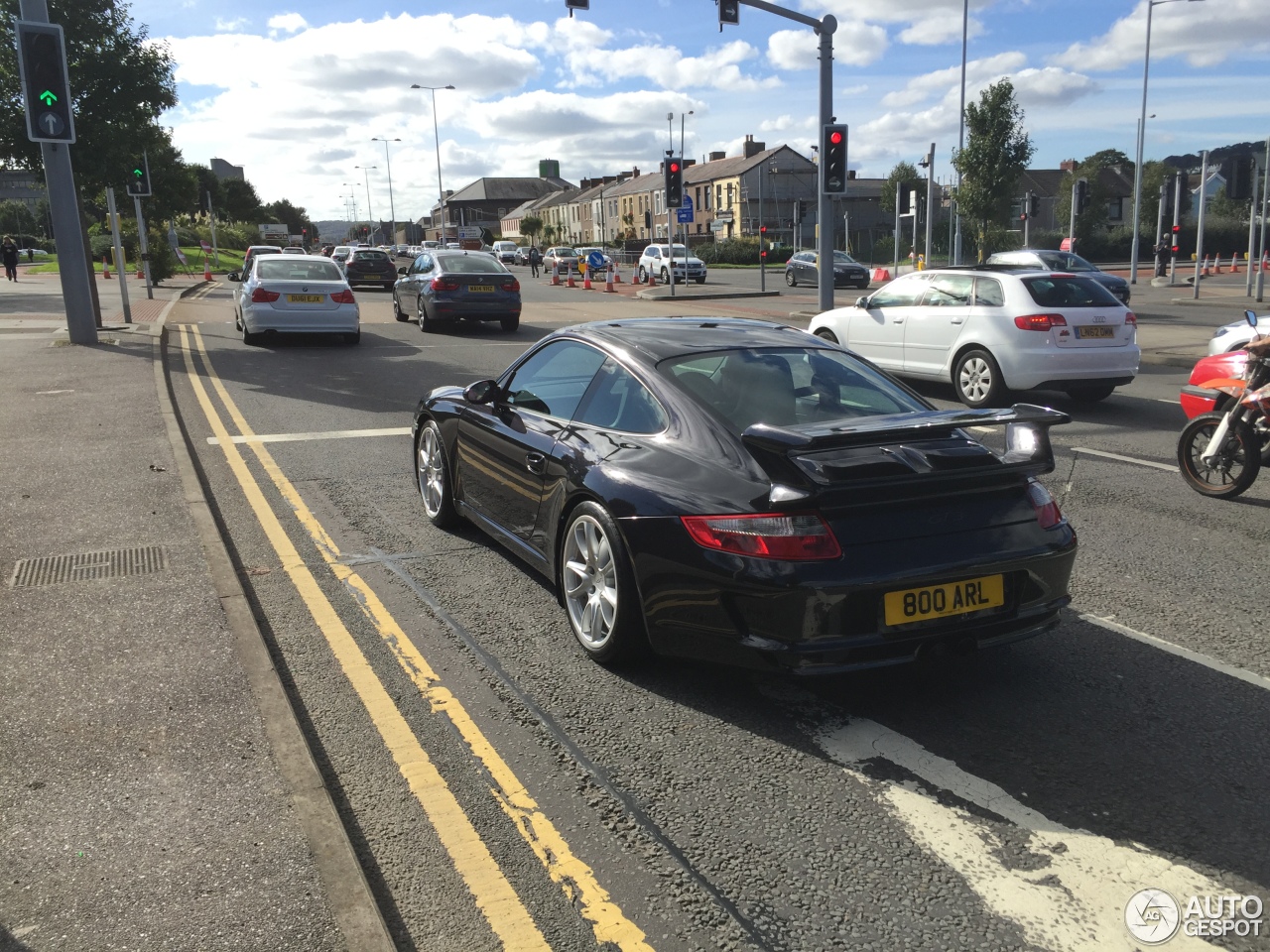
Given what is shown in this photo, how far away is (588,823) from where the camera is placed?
3211 mm

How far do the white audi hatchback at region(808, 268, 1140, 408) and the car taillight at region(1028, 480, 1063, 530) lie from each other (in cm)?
742

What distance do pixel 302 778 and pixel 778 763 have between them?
157cm

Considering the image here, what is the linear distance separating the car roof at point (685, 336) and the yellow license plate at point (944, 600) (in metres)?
1.60

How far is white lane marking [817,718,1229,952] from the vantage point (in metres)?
2.69

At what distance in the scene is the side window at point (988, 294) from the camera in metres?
11.4

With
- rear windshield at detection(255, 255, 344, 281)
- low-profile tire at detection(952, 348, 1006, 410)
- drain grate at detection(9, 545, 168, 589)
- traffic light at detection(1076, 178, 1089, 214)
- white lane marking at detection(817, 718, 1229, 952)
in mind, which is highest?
traffic light at detection(1076, 178, 1089, 214)

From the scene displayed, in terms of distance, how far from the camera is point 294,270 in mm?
18297

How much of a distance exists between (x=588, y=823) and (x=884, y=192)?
3248 inches

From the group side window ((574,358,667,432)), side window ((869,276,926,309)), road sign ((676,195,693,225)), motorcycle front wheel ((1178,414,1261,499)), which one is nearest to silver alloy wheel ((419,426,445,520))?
side window ((574,358,667,432))

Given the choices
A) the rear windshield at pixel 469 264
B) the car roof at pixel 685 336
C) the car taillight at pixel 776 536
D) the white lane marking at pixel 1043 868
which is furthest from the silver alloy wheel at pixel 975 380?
the rear windshield at pixel 469 264

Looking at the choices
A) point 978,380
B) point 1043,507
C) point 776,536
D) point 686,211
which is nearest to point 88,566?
point 776,536

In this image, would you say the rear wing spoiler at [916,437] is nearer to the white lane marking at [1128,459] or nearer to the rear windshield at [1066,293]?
the white lane marking at [1128,459]

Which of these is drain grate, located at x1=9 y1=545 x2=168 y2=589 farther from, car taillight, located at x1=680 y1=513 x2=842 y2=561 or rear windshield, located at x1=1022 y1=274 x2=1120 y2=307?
rear windshield, located at x1=1022 y1=274 x2=1120 y2=307

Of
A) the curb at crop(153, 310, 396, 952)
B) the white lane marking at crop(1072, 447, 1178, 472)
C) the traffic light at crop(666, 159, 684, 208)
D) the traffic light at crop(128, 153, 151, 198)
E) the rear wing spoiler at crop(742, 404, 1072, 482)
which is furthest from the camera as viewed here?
the traffic light at crop(666, 159, 684, 208)
